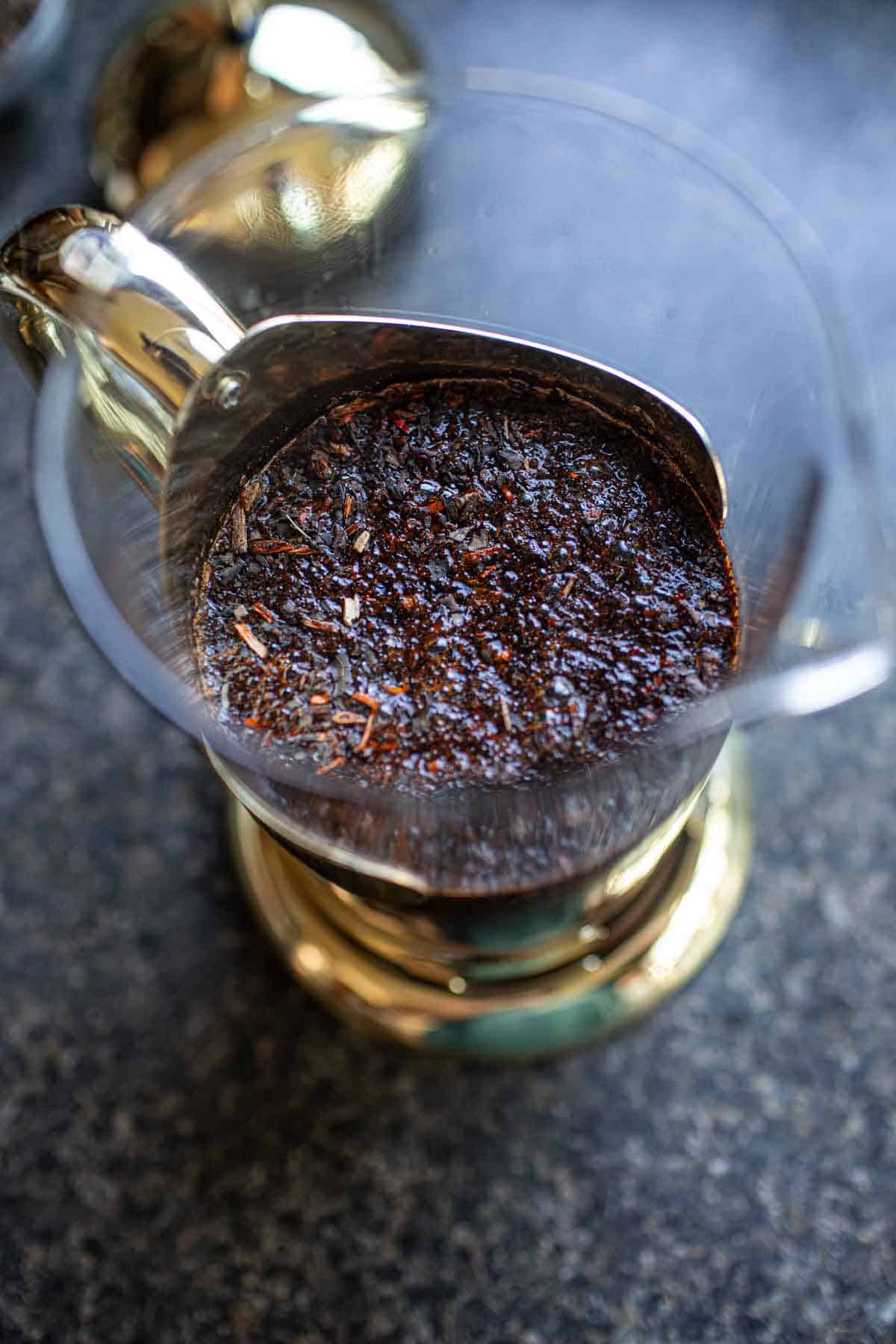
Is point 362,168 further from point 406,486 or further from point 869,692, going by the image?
point 869,692

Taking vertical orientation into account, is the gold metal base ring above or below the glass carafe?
below

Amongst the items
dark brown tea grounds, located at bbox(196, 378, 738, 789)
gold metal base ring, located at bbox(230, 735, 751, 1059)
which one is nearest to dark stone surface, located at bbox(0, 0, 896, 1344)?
gold metal base ring, located at bbox(230, 735, 751, 1059)

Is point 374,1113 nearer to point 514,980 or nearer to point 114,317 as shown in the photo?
point 514,980

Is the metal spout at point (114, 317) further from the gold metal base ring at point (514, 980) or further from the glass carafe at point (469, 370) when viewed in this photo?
the gold metal base ring at point (514, 980)

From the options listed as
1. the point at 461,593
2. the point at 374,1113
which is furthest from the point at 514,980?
the point at 461,593

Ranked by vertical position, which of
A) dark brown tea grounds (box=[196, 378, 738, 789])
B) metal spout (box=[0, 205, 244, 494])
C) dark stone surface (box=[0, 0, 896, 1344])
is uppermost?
metal spout (box=[0, 205, 244, 494])

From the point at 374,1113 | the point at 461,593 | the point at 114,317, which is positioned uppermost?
the point at 114,317

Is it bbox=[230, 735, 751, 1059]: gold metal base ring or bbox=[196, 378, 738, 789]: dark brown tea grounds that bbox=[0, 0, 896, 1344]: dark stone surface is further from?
bbox=[196, 378, 738, 789]: dark brown tea grounds
